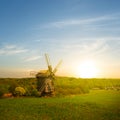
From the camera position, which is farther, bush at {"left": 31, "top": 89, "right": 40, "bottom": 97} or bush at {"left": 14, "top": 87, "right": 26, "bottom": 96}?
bush at {"left": 31, "top": 89, "right": 40, "bottom": 97}

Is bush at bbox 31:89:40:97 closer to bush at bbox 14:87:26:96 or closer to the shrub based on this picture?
the shrub

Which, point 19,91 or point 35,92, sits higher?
point 19,91

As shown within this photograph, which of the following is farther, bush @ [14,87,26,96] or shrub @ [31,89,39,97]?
shrub @ [31,89,39,97]

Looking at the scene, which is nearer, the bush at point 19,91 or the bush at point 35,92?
the bush at point 19,91

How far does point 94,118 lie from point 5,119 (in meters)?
10.7

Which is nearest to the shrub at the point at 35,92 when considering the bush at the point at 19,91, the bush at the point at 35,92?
the bush at the point at 35,92

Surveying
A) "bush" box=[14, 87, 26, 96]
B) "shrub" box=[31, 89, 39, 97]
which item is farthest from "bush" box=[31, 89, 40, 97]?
"bush" box=[14, 87, 26, 96]

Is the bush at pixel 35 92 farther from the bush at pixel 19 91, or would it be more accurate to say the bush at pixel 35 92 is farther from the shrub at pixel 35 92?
the bush at pixel 19 91

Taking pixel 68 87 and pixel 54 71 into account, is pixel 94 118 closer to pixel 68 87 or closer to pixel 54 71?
pixel 54 71

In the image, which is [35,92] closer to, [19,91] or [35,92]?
[35,92]

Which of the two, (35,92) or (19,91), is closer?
(19,91)

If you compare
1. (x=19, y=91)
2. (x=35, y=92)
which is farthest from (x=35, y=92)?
(x=19, y=91)

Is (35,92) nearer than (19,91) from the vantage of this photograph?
No

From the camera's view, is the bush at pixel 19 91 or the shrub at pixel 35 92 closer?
the bush at pixel 19 91
